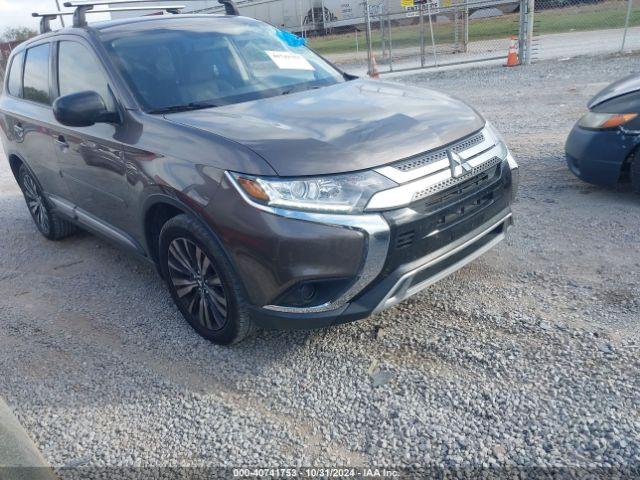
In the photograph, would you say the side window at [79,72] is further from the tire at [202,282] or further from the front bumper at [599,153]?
the front bumper at [599,153]

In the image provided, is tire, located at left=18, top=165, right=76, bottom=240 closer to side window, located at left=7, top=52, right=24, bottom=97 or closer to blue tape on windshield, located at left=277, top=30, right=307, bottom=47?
side window, located at left=7, top=52, right=24, bottom=97

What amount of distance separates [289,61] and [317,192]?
6.17 ft

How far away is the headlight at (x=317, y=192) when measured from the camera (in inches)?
106

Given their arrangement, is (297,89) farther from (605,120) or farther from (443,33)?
(443,33)

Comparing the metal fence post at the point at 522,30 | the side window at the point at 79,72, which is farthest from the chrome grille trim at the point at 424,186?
the metal fence post at the point at 522,30

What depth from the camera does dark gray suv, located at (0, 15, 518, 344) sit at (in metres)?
2.72

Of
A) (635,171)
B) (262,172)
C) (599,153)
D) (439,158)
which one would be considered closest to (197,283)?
(262,172)

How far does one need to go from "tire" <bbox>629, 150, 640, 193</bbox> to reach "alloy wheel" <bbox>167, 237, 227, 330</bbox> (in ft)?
11.6

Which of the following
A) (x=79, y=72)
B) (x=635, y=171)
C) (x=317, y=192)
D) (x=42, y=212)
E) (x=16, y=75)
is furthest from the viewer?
(x=42, y=212)

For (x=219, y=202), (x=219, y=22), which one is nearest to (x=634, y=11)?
(x=219, y=22)

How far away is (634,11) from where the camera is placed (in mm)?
23094

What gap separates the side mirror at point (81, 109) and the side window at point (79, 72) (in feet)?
0.50

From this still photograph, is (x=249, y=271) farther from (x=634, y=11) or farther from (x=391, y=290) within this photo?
(x=634, y=11)

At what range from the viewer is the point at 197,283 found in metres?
3.32
